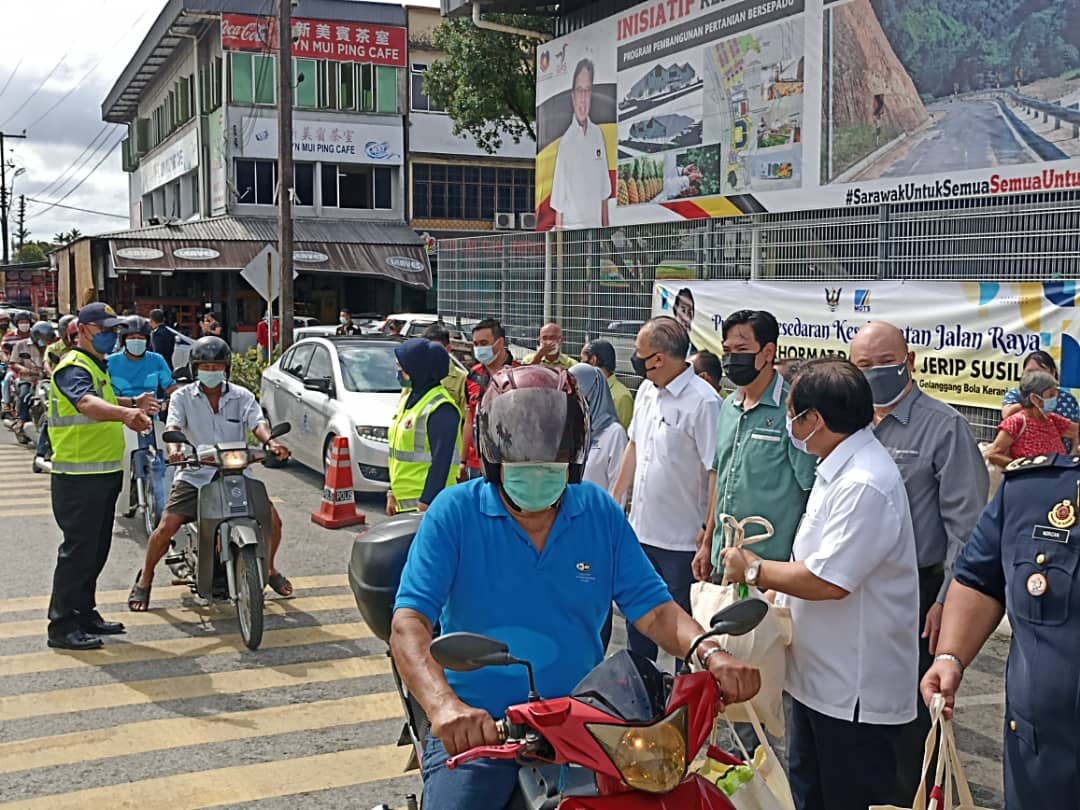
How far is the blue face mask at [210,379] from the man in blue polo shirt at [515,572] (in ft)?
16.5

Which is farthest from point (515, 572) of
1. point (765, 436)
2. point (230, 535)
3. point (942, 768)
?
point (230, 535)

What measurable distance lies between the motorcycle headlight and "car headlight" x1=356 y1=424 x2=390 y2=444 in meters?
3.92

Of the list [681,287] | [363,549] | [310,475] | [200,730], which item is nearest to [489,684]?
[363,549]

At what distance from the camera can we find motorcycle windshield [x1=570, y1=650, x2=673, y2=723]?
7.95ft

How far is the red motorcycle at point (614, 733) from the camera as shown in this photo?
7.76ft

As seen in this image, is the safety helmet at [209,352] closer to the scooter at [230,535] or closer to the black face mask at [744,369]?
the scooter at [230,535]

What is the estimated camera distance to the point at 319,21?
129 feet

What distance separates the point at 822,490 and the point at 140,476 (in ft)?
25.9

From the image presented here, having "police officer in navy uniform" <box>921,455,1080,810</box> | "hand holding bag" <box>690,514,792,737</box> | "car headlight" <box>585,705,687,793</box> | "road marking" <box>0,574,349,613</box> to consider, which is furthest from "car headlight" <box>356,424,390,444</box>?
"car headlight" <box>585,705,687,793</box>

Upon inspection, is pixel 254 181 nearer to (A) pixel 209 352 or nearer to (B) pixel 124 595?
(B) pixel 124 595

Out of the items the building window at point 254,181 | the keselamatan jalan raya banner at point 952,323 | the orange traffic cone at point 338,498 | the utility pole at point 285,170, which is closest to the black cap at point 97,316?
the orange traffic cone at point 338,498

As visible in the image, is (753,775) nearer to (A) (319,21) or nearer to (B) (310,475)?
(B) (310,475)

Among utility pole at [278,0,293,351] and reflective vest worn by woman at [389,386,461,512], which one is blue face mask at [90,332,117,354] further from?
utility pole at [278,0,293,351]

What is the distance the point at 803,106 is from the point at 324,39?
30777 mm
